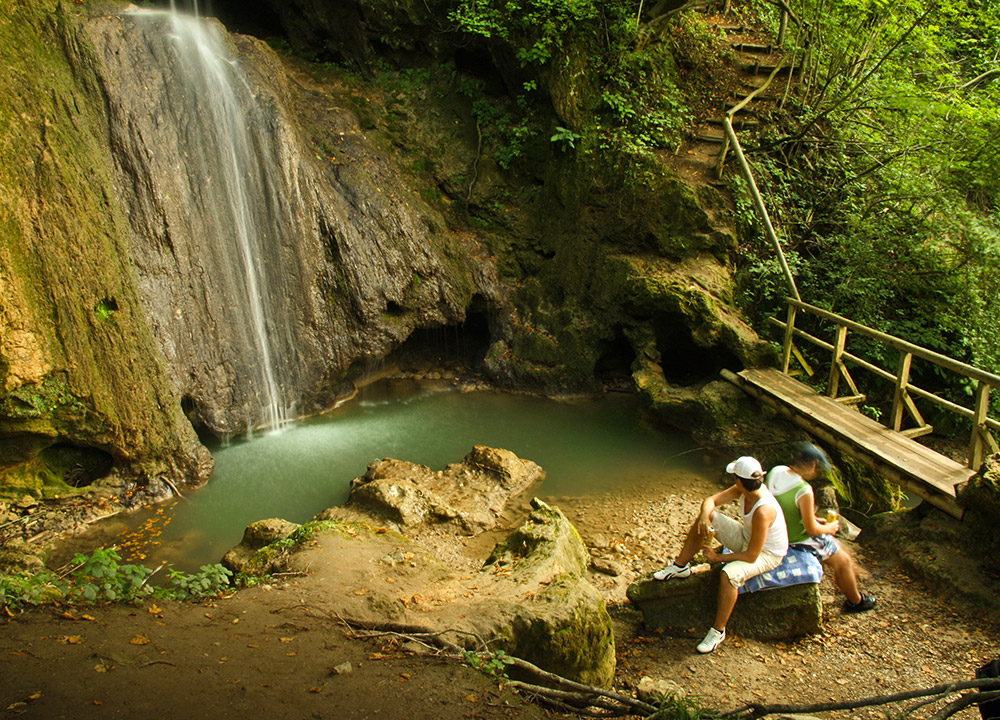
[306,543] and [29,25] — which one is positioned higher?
[29,25]

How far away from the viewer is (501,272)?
11.3 m

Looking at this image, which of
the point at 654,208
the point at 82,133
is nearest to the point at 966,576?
the point at 654,208

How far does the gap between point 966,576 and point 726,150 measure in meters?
7.28

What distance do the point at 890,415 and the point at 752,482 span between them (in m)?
4.62

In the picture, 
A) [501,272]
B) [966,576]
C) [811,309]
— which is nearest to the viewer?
[966,576]

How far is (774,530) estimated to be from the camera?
4691 millimetres

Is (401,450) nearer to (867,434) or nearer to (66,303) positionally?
(66,303)

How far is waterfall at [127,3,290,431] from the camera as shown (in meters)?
8.70

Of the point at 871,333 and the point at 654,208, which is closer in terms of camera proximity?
the point at 871,333

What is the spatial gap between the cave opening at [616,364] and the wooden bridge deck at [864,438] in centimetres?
228

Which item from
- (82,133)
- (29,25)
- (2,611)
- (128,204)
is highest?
(29,25)

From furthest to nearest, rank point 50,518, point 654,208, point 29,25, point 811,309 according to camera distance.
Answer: point 654,208
point 811,309
point 29,25
point 50,518

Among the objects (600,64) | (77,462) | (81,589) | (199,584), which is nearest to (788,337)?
(600,64)

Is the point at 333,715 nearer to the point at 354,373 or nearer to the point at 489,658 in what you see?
the point at 489,658
